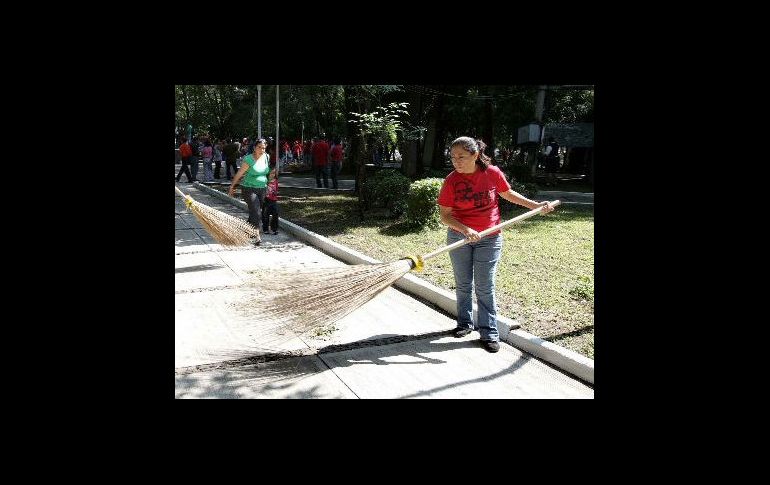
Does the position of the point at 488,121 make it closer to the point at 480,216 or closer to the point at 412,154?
the point at 412,154

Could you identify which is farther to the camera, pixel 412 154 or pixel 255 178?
pixel 412 154

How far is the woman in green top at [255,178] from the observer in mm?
8469

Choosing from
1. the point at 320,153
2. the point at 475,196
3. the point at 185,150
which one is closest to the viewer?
the point at 475,196

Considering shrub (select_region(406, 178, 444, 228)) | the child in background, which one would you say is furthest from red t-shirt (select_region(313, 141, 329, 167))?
shrub (select_region(406, 178, 444, 228))

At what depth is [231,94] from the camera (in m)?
33.2

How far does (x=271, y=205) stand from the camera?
9.77 metres

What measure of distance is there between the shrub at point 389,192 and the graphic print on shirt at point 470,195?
6.08 meters

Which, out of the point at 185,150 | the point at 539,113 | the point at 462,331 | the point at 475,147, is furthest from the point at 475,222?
the point at 185,150

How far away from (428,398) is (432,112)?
17.1m

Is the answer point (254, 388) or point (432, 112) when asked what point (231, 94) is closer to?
point (432, 112)

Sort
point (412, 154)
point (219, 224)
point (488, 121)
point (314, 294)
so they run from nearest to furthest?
point (314, 294) < point (219, 224) < point (412, 154) < point (488, 121)

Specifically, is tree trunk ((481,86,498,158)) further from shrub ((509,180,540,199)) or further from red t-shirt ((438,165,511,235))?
red t-shirt ((438,165,511,235))

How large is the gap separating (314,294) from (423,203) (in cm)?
556

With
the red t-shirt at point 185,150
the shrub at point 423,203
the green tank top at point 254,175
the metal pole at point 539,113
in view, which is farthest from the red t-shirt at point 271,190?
the metal pole at point 539,113
